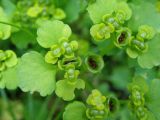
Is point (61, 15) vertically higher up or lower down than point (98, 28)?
lower down

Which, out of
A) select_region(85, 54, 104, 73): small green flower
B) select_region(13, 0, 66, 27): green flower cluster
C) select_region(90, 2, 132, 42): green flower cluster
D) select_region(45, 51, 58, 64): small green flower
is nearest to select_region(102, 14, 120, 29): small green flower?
select_region(90, 2, 132, 42): green flower cluster

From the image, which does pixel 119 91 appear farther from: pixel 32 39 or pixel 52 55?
pixel 52 55

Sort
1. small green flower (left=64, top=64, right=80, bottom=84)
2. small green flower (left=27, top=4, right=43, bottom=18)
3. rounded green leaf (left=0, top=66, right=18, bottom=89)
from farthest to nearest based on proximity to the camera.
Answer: small green flower (left=27, top=4, right=43, bottom=18) < rounded green leaf (left=0, top=66, right=18, bottom=89) < small green flower (left=64, top=64, right=80, bottom=84)

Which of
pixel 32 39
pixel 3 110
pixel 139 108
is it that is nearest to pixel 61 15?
pixel 32 39

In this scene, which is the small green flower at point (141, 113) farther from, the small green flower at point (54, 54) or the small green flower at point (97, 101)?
the small green flower at point (54, 54)

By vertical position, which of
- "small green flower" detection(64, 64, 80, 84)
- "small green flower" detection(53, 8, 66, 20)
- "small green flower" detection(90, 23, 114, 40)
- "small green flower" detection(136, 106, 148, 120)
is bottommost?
"small green flower" detection(136, 106, 148, 120)

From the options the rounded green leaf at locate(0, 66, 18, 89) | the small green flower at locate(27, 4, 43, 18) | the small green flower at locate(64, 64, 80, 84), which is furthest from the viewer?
the small green flower at locate(27, 4, 43, 18)

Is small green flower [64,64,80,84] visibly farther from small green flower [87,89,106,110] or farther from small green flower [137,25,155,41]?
small green flower [137,25,155,41]

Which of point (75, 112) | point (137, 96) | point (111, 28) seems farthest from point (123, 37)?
point (75, 112)
